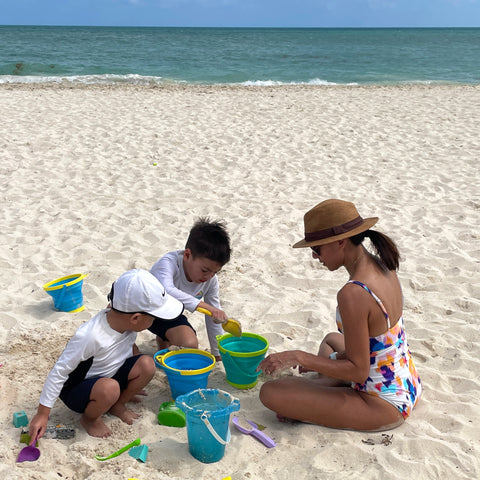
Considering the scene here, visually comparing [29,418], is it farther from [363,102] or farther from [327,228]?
[363,102]

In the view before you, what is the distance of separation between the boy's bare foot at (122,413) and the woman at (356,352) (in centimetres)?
66

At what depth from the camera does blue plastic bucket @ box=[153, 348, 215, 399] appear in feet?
8.82

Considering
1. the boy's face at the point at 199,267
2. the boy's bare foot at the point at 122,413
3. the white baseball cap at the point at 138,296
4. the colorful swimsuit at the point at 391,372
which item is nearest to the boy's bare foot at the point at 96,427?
the boy's bare foot at the point at 122,413

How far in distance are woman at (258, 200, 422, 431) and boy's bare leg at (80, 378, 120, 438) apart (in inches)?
27.4

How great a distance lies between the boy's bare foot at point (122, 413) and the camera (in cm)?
267

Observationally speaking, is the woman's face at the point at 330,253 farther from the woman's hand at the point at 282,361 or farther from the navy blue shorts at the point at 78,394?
the navy blue shorts at the point at 78,394

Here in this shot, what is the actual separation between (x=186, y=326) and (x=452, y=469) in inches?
61.6

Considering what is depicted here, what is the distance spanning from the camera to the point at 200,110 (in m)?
11.2

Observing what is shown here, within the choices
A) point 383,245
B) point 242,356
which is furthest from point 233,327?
point 383,245

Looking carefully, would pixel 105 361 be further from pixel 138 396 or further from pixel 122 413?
pixel 138 396

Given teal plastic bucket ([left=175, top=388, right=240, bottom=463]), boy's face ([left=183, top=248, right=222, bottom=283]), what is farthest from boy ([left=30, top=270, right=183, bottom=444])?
boy's face ([left=183, top=248, right=222, bottom=283])

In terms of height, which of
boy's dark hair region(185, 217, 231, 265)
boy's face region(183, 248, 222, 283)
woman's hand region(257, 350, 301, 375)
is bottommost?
woman's hand region(257, 350, 301, 375)

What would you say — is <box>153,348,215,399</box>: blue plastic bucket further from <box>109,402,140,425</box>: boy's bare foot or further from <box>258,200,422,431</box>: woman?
<box>258,200,422,431</box>: woman

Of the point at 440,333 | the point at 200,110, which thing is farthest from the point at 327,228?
the point at 200,110
